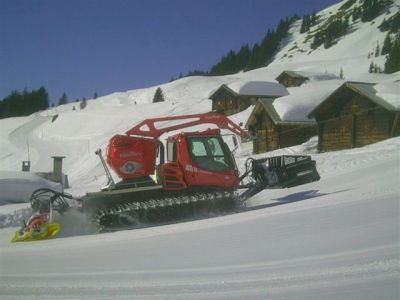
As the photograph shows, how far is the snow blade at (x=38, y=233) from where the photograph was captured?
869 centimetres

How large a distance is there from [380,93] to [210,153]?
641 inches

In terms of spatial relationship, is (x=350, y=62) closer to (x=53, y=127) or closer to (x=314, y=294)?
(x=53, y=127)

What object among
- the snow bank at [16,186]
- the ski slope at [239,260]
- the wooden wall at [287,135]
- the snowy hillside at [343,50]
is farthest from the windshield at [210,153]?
the snowy hillside at [343,50]

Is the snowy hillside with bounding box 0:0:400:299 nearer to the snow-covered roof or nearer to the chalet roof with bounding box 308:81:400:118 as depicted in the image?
the chalet roof with bounding box 308:81:400:118

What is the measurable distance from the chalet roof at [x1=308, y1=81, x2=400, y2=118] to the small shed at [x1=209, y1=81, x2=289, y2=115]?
22.4 metres

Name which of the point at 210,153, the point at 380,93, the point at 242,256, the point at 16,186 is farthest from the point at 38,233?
the point at 380,93

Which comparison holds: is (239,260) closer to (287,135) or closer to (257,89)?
(287,135)

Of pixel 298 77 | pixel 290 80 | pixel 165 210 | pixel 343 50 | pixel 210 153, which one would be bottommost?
pixel 165 210

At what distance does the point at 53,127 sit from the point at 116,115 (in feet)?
29.3

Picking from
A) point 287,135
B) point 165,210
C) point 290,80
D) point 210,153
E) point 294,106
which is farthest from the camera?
point 290,80

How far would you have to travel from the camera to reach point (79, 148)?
45094 millimetres

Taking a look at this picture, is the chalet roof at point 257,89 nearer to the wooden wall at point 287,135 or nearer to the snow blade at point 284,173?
the wooden wall at point 287,135

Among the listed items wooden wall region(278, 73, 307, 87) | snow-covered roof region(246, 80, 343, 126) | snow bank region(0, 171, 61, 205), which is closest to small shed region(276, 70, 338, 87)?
wooden wall region(278, 73, 307, 87)

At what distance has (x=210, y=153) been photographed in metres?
10.4
